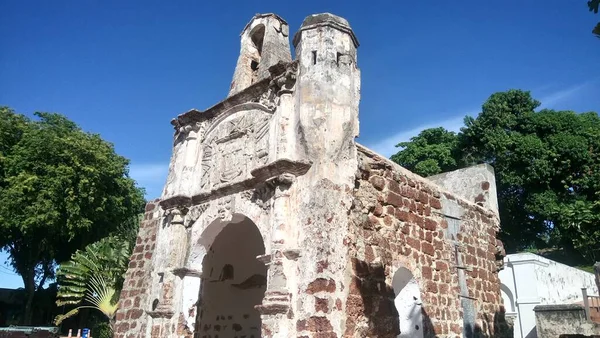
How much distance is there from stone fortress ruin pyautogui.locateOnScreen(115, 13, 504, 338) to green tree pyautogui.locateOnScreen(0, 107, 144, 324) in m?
12.3

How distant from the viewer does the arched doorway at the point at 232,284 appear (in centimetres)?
733

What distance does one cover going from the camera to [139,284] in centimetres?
841

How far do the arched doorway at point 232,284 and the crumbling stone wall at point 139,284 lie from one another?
4.01 ft

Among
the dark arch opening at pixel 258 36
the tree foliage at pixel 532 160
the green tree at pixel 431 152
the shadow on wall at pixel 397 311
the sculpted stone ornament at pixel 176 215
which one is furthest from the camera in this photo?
the green tree at pixel 431 152

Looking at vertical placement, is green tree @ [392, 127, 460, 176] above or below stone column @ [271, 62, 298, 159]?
above

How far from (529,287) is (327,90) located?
13.5 meters

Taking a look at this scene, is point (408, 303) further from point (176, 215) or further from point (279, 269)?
point (176, 215)

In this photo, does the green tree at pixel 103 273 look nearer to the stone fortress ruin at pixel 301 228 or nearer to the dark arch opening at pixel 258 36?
the stone fortress ruin at pixel 301 228

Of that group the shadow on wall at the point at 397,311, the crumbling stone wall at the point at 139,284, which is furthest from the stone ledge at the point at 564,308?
the crumbling stone wall at the point at 139,284

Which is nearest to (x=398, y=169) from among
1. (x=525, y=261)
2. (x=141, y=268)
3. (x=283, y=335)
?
(x=283, y=335)

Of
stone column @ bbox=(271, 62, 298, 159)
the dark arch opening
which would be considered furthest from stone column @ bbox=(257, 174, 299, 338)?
the dark arch opening

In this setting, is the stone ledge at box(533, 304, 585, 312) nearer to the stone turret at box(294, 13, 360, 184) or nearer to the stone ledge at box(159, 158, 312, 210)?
the stone turret at box(294, 13, 360, 184)

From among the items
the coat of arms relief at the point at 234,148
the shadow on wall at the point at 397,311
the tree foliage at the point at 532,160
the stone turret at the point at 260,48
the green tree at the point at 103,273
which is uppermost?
the tree foliage at the point at 532,160

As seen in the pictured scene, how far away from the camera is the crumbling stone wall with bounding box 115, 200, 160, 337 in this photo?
8047 millimetres
